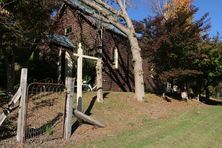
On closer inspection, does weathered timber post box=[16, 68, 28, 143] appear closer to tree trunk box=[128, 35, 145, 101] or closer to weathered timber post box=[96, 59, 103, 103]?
weathered timber post box=[96, 59, 103, 103]

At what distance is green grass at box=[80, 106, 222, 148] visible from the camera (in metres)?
9.53

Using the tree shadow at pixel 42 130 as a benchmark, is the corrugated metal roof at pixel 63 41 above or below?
above

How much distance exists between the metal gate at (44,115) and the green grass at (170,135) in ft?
4.65

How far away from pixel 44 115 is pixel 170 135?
4324 millimetres

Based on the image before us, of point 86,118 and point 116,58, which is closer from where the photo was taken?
point 86,118

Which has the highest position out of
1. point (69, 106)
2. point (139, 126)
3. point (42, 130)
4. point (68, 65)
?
point (68, 65)

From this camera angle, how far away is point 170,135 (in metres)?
10.8

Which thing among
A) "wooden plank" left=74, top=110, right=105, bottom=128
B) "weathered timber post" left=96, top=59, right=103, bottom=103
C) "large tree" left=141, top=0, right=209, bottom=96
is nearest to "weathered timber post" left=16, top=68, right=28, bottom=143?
"wooden plank" left=74, top=110, right=105, bottom=128

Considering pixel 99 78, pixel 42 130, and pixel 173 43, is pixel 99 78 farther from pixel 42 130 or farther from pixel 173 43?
pixel 173 43

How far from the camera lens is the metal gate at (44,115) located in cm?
989

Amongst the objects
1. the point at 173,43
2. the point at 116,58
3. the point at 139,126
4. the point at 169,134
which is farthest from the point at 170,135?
the point at 116,58

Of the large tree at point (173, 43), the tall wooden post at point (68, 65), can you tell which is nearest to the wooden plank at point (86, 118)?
the large tree at point (173, 43)

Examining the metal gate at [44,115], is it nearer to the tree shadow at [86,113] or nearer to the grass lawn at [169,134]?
the tree shadow at [86,113]

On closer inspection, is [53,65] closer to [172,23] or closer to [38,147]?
→ [172,23]
